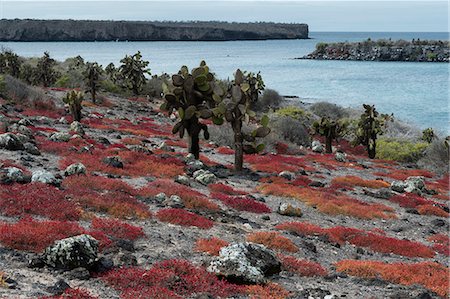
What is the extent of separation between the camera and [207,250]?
11602 mm

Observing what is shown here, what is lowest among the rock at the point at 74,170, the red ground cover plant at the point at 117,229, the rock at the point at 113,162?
the red ground cover plant at the point at 117,229

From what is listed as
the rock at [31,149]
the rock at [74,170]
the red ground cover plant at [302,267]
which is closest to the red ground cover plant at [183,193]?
the rock at [74,170]

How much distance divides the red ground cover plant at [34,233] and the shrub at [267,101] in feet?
179

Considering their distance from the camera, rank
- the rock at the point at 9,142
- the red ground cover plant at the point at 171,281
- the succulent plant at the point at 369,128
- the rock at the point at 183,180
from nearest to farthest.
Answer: the red ground cover plant at the point at 171,281 < the rock at the point at 183,180 < the rock at the point at 9,142 < the succulent plant at the point at 369,128

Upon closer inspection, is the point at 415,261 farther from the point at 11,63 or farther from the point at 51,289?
the point at 11,63

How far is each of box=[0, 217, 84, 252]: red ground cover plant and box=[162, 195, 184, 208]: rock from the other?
436 centimetres

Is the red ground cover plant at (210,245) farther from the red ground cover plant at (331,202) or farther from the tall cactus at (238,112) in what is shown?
the tall cactus at (238,112)

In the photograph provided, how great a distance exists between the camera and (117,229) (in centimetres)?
1198

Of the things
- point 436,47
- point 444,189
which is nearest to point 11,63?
point 444,189

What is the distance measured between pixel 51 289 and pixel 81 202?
18.4ft

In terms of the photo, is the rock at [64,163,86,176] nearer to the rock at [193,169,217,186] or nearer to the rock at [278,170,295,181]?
the rock at [193,169,217,186]

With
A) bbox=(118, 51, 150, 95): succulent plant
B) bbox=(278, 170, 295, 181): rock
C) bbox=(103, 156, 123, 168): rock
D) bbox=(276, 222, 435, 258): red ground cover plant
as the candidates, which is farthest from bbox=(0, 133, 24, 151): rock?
bbox=(118, 51, 150, 95): succulent plant

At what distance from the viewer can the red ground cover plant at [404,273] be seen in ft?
36.2

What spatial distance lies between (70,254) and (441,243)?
12312mm
